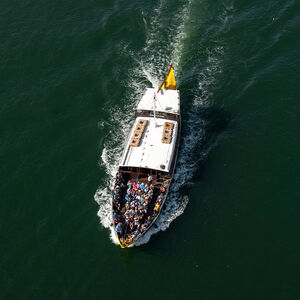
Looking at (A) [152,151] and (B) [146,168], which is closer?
(B) [146,168]

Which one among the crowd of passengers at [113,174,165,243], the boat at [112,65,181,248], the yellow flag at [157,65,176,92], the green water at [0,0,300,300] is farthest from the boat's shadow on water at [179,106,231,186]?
the yellow flag at [157,65,176,92]

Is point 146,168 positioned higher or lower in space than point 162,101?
lower

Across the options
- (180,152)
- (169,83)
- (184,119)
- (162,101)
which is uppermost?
(169,83)

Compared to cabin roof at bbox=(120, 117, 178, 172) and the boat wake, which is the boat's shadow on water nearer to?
the boat wake

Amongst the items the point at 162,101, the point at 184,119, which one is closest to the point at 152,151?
the point at 162,101

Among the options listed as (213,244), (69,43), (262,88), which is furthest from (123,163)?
(69,43)

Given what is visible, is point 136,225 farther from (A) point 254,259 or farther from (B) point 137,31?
(B) point 137,31

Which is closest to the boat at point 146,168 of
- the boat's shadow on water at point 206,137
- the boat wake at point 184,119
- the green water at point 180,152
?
the boat wake at point 184,119

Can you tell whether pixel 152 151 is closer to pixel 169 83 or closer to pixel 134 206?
pixel 134 206
